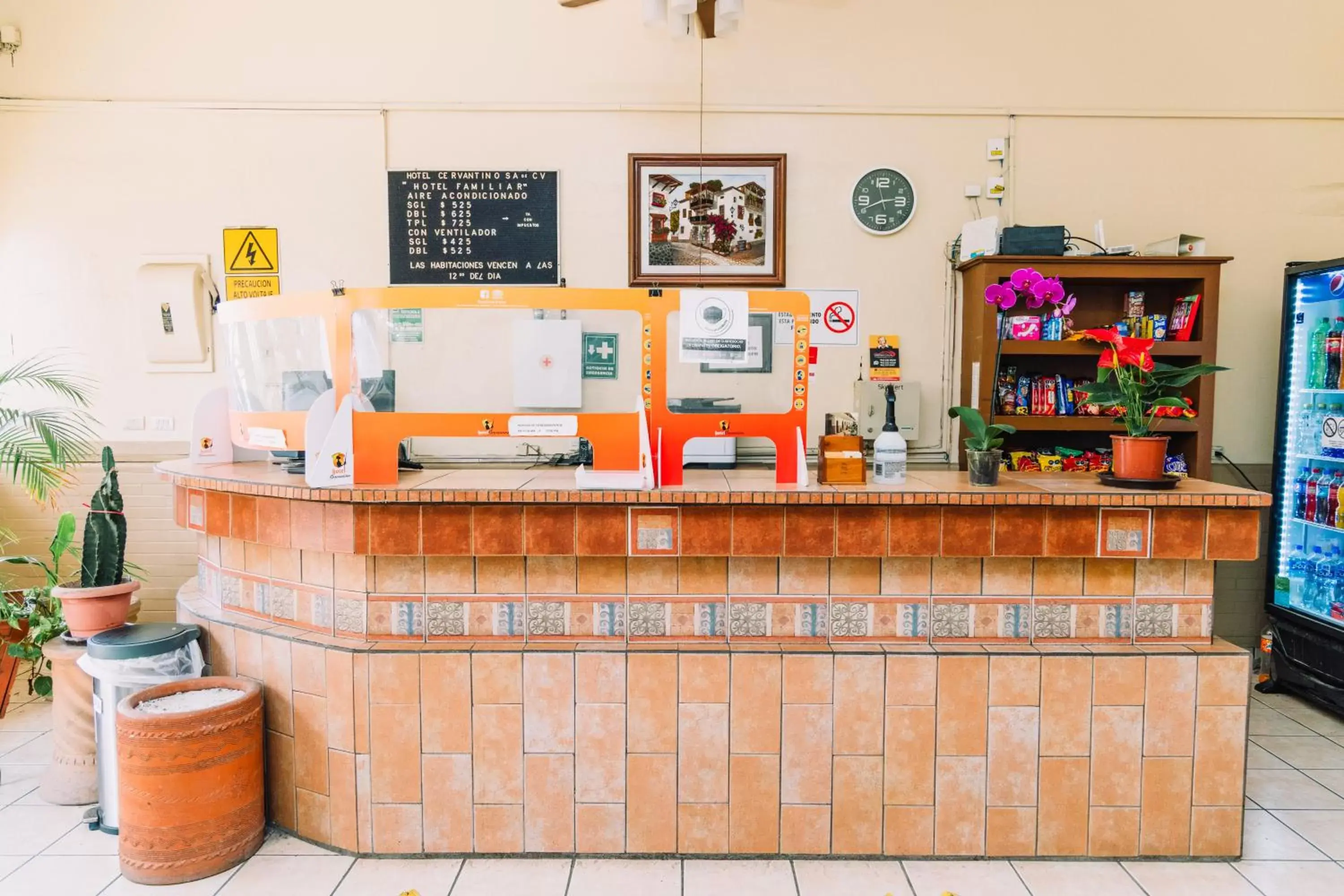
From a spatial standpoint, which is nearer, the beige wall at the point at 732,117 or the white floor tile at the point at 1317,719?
the white floor tile at the point at 1317,719

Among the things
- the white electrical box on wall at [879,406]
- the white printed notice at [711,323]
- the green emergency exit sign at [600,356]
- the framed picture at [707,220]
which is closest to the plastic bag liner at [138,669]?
the white printed notice at [711,323]

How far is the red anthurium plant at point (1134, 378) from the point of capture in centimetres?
243

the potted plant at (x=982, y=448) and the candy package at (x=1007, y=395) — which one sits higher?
the candy package at (x=1007, y=395)

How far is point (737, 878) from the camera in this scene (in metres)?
2.29

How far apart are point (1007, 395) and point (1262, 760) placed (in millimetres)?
1917

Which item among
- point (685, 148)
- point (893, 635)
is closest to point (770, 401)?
point (685, 148)

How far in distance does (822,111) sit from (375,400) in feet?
9.81

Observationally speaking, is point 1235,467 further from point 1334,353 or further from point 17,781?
point 17,781

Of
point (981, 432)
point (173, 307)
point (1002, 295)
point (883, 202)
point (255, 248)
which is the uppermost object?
point (883, 202)

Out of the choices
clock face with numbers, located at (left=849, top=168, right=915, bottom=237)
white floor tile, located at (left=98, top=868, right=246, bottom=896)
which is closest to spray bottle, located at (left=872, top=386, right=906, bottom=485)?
clock face with numbers, located at (left=849, top=168, right=915, bottom=237)

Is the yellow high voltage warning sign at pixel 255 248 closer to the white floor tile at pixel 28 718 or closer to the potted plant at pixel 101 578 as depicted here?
the potted plant at pixel 101 578

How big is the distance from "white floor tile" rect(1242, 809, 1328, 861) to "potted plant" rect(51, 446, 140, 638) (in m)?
3.90

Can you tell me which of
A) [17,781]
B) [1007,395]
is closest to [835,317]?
[1007,395]

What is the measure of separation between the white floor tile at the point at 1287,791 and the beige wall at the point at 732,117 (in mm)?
2319
